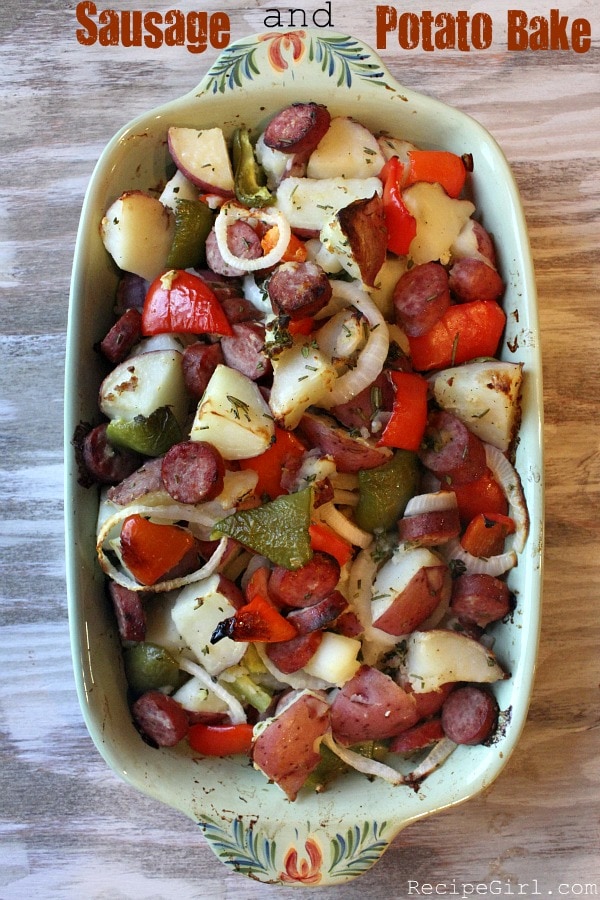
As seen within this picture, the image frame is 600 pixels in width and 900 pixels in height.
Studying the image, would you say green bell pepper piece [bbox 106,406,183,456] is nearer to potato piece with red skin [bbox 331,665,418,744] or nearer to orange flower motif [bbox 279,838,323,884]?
potato piece with red skin [bbox 331,665,418,744]

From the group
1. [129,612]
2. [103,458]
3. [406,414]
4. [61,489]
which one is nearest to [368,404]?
[406,414]

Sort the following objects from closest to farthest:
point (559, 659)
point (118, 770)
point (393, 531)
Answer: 1. point (118, 770)
2. point (393, 531)
3. point (559, 659)

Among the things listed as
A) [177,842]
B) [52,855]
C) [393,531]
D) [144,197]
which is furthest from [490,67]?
[52,855]

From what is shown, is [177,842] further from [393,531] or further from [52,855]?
[393,531]

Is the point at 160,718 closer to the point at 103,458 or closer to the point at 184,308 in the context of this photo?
the point at 103,458

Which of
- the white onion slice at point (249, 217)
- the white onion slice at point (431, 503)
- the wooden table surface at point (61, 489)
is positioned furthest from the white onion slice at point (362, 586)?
the white onion slice at point (249, 217)

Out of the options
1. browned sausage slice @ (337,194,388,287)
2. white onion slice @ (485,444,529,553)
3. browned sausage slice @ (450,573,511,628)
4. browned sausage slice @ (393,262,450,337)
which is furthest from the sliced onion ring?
browned sausage slice @ (337,194,388,287)

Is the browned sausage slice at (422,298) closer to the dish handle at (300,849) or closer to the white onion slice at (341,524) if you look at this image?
the white onion slice at (341,524)
